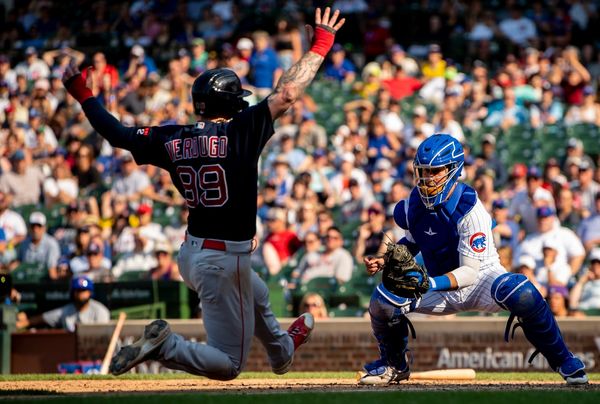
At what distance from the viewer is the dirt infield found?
26.6 feet

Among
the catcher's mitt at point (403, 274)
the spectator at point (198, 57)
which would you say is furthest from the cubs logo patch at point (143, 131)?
the spectator at point (198, 57)

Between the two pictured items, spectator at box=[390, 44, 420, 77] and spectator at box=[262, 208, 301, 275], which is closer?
spectator at box=[262, 208, 301, 275]

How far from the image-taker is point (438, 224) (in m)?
8.30

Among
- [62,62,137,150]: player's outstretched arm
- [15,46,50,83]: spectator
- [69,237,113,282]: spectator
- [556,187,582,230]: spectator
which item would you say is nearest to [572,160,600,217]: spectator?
[556,187,582,230]: spectator

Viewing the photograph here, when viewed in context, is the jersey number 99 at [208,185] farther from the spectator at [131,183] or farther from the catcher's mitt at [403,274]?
the spectator at [131,183]

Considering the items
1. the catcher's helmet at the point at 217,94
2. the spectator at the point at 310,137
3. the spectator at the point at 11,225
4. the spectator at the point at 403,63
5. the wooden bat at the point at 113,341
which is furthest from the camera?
the spectator at the point at 403,63

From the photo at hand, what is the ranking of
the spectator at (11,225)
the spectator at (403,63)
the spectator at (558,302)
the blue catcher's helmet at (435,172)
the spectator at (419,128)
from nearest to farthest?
the blue catcher's helmet at (435,172) → the spectator at (558,302) → the spectator at (11,225) → the spectator at (419,128) → the spectator at (403,63)

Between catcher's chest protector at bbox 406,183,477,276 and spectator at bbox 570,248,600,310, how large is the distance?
16.2 ft

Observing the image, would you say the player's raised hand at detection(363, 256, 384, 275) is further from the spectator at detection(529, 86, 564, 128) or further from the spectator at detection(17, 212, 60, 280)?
the spectator at detection(529, 86, 564, 128)

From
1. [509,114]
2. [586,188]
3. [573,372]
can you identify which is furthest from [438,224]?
[509,114]

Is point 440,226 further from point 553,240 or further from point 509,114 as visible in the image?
point 509,114

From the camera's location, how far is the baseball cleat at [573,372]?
8156 mm

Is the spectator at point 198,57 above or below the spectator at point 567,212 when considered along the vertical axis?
above

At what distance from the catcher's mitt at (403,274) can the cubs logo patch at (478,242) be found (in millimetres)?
388
